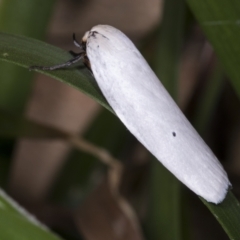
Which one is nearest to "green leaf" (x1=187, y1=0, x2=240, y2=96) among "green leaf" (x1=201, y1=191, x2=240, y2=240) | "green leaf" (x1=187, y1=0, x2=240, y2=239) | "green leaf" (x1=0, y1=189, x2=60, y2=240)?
"green leaf" (x1=187, y1=0, x2=240, y2=239)

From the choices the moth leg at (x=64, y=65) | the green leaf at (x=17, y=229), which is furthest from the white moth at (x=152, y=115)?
the green leaf at (x=17, y=229)

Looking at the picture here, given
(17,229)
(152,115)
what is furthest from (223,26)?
(17,229)

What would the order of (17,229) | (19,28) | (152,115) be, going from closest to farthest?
1. (17,229)
2. (152,115)
3. (19,28)

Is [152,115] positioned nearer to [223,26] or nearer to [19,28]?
[223,26]

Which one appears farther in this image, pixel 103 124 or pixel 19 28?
pixel 103 124

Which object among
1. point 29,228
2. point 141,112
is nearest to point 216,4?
point 141,112

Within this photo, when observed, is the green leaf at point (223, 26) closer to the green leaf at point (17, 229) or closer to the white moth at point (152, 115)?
the white moth at point (152, 115)

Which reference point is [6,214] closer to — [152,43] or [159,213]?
[159,213]
